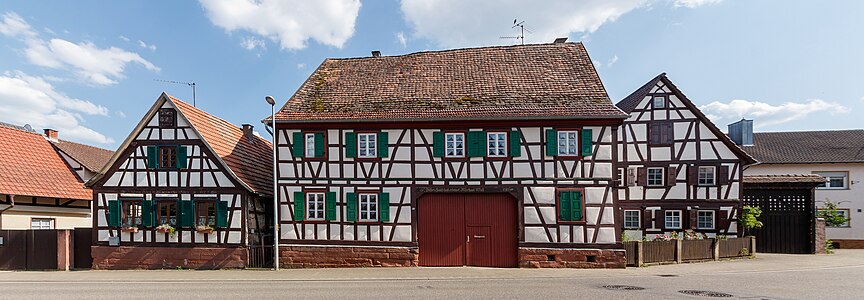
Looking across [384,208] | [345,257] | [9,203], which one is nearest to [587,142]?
[384,208]

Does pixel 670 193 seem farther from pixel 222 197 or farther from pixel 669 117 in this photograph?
pixel 222 197

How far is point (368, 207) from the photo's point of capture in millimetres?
17375

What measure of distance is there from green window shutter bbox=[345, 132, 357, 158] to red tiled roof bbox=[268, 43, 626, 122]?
2.29ft

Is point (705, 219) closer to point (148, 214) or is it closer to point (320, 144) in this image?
point (320, 144)

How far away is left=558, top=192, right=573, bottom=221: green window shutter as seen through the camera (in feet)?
55.2

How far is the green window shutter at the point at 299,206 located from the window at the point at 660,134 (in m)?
16.0

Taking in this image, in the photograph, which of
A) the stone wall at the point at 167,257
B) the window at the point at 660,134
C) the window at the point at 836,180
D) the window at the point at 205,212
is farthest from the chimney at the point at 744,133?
the window at the point at 205,212

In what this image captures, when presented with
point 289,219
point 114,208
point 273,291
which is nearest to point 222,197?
point 289,219

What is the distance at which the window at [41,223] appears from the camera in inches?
805

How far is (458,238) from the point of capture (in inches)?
687

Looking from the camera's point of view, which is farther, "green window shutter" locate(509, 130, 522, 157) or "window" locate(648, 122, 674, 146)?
"window" locate(648, 122, 674, 146)

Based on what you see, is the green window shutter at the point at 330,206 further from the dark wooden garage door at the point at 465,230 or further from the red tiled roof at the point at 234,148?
the dark wooden garage door at the point at 465,230

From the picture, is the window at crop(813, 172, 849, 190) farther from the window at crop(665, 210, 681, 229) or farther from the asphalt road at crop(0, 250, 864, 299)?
the asphalt road at crop(0, 250, 864, 299)

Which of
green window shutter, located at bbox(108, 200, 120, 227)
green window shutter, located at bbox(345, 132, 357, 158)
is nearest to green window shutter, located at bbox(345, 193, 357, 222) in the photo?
green window shutter, located at bbox(345, 132, 357, 158)
